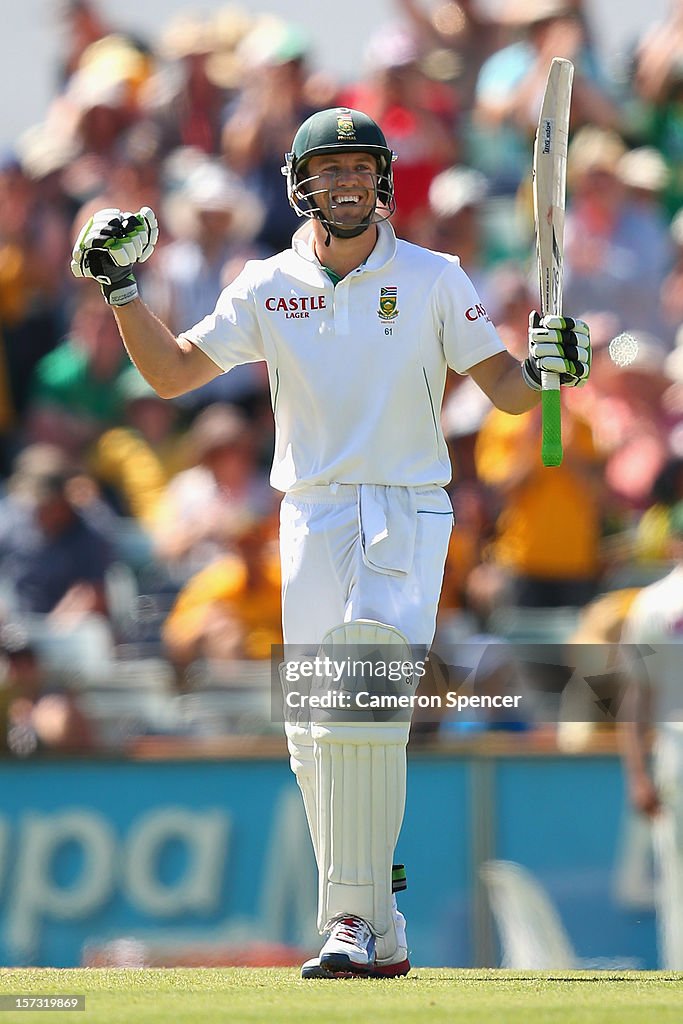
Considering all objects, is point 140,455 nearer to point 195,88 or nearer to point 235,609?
point 235,609

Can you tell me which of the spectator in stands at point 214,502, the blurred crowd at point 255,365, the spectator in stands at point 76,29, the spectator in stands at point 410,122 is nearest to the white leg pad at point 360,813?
the blurred crowd at point 255,365

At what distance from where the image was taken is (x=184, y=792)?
7.38 meters

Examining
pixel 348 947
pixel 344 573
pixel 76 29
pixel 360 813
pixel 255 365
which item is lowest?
pixel 348 947

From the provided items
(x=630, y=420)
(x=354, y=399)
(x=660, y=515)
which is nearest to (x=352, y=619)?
(x=354, y=399)

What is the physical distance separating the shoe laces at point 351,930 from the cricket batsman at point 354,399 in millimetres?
15

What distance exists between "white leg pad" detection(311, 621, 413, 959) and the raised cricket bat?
1059 millimetres

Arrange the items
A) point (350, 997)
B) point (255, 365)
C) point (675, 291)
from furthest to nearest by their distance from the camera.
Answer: point (255, 365), point (675, 291), point (350, 997)

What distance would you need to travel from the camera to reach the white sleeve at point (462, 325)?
4.75 m

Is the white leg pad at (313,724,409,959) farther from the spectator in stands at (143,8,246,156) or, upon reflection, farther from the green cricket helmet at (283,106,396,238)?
the spectator in stands at (143,8,246,156)

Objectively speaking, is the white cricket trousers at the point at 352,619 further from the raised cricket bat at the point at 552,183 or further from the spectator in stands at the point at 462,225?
the spectator in stands at the point at 462,225

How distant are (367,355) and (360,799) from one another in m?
1.09

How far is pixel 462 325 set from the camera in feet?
15.6

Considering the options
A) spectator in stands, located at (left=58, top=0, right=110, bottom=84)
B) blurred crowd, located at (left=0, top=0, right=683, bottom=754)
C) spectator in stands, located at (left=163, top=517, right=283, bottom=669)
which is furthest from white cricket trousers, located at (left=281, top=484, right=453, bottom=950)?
spectator in stands, located at (left=58, top=0, right=110, bottom=84)

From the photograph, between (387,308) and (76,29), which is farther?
(76,29)
